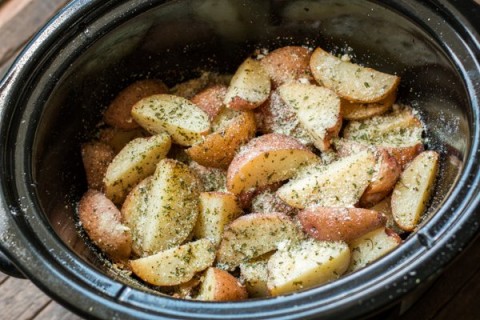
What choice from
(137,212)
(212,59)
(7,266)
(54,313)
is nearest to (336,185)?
(137,212)

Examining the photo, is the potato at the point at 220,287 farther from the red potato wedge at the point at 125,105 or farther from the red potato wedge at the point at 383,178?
the red potato wedge at the point at 125,105

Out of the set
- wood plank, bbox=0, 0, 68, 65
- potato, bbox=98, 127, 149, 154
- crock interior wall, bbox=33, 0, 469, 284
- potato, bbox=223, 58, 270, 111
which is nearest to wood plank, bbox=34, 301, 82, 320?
crock interior wall, bbox=33, 0, 469, 284

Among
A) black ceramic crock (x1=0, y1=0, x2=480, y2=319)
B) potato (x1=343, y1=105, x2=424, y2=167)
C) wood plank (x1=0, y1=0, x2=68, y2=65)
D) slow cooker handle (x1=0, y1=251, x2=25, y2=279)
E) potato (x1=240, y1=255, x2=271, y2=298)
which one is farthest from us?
wood plank (x1=0, y1=0, x2=68, y2=65)

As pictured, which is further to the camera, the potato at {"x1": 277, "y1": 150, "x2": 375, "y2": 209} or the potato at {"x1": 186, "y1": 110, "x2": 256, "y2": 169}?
the potato at {"x1": 186, "y1": 110, "x2": 256, "y2": 169}

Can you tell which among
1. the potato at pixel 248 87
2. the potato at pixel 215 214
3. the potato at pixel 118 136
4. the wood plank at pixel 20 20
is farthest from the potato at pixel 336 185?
the wood plank at pixel 20 20

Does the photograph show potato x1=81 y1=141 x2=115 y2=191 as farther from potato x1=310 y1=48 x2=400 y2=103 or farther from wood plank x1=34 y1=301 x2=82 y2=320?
potato x1=310 y1=48 x2=400 y2=103

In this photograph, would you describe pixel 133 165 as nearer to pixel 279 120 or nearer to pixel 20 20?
pixel 279 120
